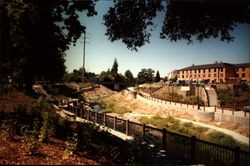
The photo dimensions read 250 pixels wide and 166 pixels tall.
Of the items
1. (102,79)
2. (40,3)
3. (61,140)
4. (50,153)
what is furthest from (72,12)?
(102,79)

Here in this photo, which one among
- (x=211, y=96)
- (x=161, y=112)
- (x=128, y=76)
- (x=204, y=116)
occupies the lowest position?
(x=161, y=112)

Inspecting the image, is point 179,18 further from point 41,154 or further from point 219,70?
point 219,70

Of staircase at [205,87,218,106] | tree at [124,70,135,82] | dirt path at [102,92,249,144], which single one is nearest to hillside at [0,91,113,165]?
dirt path at [102,92,249,144]

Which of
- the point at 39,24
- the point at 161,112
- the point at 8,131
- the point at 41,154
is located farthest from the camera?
the point at 161,112

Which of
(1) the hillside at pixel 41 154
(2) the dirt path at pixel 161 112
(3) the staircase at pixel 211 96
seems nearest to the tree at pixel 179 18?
(1) the hillside at pixel 41 154

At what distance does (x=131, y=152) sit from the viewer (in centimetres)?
1131

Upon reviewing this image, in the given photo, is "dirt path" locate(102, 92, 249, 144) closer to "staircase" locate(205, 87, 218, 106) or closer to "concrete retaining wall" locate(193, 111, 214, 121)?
"concrete retaining wall" locate(193, 111, 214, 121)

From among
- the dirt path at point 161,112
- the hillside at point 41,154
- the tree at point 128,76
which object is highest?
the tree at point 128,76

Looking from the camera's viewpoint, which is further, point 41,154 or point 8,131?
point 8,131

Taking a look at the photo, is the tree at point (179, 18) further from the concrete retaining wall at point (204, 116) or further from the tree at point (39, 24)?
the concrete retaining wall at point (204, 116)

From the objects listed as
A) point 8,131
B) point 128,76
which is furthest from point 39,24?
point 128,76

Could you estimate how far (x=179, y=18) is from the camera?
11.4 meters

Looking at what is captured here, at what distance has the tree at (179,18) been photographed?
1029 cm

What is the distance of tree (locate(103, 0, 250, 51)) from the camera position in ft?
33.8
